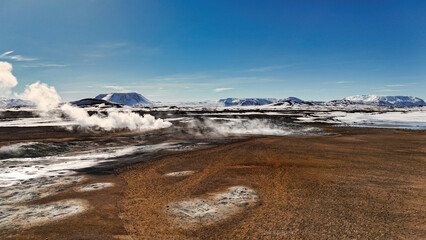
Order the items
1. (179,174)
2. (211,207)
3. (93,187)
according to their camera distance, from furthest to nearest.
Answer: (179,174) → (93,187) → (211,207)

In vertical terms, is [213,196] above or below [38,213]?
below

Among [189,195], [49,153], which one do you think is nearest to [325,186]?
[189,195]

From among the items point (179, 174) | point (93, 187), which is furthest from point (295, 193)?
point (93, 187)

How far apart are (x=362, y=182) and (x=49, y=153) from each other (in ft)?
75.6

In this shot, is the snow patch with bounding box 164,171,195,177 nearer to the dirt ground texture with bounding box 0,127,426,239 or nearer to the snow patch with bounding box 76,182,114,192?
the dirt ground texture with bounding box 0,127,426,239

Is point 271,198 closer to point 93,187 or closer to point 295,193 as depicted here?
point 295,193

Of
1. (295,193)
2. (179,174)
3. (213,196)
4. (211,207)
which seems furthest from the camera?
(179,174)

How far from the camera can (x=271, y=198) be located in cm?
966

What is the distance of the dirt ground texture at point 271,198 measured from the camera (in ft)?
23.3

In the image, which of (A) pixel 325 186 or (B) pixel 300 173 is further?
(B) pixel 300 173

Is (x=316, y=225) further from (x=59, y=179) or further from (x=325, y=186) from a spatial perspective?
(x=59, y=179)

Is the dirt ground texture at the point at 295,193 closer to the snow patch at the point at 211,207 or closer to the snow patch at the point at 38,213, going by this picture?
the snow patch at the point at 211,207

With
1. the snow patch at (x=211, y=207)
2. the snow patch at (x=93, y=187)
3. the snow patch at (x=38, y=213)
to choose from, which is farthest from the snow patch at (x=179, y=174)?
the snow patch at (x=38, y=213)

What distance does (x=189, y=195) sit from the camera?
1003 centimetres
